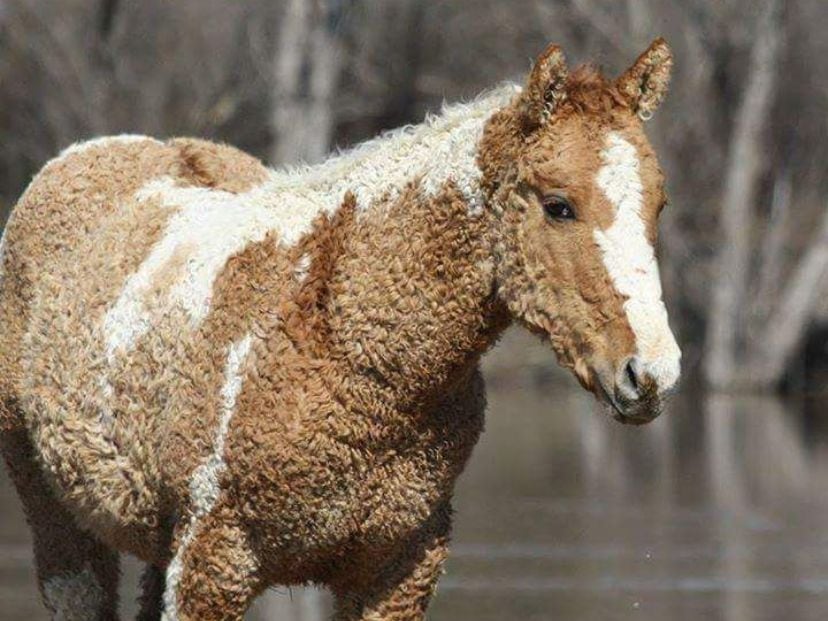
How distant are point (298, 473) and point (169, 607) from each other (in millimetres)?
620

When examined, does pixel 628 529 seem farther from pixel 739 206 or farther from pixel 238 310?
pixel 739 206

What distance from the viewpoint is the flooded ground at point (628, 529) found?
929 cm

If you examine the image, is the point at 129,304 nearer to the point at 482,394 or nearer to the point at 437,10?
the point at 482,394

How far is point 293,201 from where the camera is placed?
226 inches

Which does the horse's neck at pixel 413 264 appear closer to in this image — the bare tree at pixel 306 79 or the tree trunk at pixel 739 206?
the tree trunk at pixel 739 206

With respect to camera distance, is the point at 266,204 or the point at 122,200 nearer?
the point at 266,204

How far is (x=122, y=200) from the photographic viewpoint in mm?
6672

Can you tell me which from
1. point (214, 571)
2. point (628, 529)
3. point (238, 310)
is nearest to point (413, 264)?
point (238, 310)

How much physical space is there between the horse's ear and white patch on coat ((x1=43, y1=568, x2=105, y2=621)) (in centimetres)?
265

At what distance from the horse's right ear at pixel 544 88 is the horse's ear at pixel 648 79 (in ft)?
0.65

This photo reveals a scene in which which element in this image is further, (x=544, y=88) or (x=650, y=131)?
(x=650, y=131)

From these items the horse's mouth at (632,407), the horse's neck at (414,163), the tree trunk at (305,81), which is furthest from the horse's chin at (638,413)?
the tree trunk at (305,81)

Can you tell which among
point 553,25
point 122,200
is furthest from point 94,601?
point 553,25

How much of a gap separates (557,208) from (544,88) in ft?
0.99
